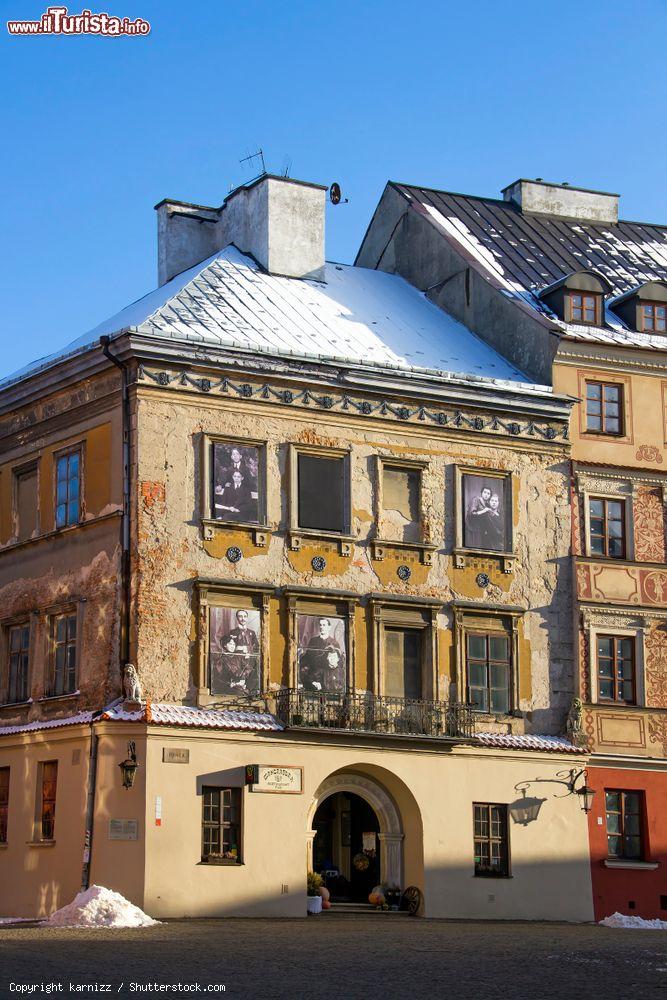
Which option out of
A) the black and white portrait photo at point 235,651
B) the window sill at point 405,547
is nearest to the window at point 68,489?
the black and white portrait photo at point 235,651

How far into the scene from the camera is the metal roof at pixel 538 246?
134ft

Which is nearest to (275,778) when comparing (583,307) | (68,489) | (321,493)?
(321,493)

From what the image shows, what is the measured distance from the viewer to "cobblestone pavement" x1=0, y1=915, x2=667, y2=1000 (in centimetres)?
1978

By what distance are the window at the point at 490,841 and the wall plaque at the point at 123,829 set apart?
7461mm

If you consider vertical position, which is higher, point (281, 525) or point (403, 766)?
point (281, 525)

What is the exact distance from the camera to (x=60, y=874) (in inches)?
1276

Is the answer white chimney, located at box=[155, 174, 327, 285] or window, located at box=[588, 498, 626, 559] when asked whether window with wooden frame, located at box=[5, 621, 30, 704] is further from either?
window, located at box=[588, 498, 626, 559]

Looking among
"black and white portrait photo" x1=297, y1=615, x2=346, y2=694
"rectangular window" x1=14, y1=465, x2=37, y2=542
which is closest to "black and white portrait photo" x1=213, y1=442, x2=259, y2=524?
"black and white portrait photo" x1=297, y1=615, x2=346, y2=694

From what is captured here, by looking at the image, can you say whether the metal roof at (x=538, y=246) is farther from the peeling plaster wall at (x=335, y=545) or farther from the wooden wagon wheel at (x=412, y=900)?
the wooden wagon wheel at (x=412, y=900)

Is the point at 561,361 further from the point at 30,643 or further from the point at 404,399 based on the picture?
the point at 30,643

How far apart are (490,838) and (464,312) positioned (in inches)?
495

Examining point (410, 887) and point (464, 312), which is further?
point (464, 312)

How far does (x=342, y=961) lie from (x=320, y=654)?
1207 centimetres

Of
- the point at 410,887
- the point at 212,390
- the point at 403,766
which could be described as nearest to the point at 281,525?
the point at 212,390
